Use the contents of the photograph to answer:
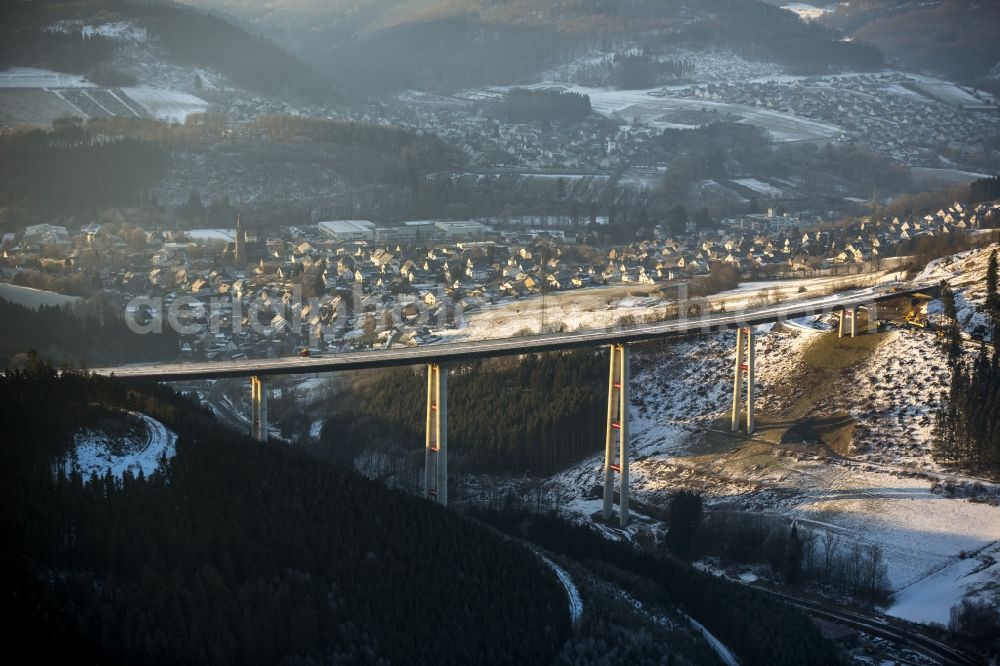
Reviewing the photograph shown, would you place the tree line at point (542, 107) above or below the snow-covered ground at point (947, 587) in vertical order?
above

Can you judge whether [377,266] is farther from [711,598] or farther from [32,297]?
[711,598]

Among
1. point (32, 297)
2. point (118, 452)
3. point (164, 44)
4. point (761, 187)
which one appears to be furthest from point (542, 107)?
point (118, 452)

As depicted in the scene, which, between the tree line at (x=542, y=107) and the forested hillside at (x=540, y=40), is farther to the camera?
the forested hillside at (x=540, y=40)

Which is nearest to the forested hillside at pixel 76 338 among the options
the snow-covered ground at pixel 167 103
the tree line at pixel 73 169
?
the tree line at pixel 73 169

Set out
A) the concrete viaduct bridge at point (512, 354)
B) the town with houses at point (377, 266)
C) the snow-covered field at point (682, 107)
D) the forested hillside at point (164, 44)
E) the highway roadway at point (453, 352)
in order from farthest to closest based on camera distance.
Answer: the snow-covered field at point (682, 107) < the forested hillside at point (164, 44) < the town with houses at point (377, 266) < the highway roadway at point (453, 352) < the concrete viaduct bridge at point (512, 354)

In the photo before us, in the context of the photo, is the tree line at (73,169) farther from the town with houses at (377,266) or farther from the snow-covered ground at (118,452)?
the snow-covered ground at (118,452)

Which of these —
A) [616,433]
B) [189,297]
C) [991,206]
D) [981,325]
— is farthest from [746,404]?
[991,206]

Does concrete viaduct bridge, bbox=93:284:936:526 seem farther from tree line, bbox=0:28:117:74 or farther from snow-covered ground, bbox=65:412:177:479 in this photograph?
tree line, bbox=0:28:117:74

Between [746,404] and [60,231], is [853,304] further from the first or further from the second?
[60,231]
